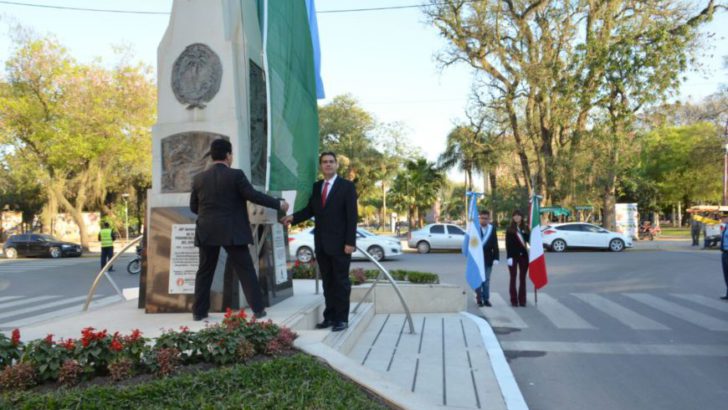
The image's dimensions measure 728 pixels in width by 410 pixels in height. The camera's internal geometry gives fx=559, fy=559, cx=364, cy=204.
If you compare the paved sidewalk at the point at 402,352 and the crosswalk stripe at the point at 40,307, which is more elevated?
the paved sidewalk at the point at 402,352

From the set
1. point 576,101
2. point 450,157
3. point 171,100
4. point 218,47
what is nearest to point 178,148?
point 171,100

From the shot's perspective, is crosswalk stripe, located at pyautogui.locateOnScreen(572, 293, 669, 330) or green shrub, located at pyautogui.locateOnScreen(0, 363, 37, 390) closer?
green shrub, located at pyautogui.locateOnScreen(0, 363, 37, 390)

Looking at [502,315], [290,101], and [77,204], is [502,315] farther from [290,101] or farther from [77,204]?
[77,204]

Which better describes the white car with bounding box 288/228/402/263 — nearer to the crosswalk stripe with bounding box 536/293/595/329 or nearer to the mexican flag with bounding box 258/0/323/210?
the crosswalk stripe with bounding box 536/293/595/329

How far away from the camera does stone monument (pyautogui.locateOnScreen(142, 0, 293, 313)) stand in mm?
6375

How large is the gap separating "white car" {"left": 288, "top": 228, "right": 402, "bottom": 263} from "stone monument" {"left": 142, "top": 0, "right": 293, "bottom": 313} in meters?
14.8

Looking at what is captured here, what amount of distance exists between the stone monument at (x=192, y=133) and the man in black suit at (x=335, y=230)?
952mm

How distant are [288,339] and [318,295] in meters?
3.45

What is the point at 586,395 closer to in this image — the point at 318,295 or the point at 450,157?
the point at 318,295

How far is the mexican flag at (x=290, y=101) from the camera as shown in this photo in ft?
20.0

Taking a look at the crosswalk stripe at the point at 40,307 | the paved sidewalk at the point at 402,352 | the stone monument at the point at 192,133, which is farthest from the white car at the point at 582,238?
the stone monument at the point at 192,133

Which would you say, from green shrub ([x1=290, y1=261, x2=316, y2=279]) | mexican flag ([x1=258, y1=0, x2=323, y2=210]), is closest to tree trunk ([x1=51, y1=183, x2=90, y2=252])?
green shrub ([x1=290, y1=261, x2=316, y2=279])

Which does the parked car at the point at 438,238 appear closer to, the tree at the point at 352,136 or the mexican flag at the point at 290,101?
the mexican flag at the point at 290,101

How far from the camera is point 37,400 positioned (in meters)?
3.40
